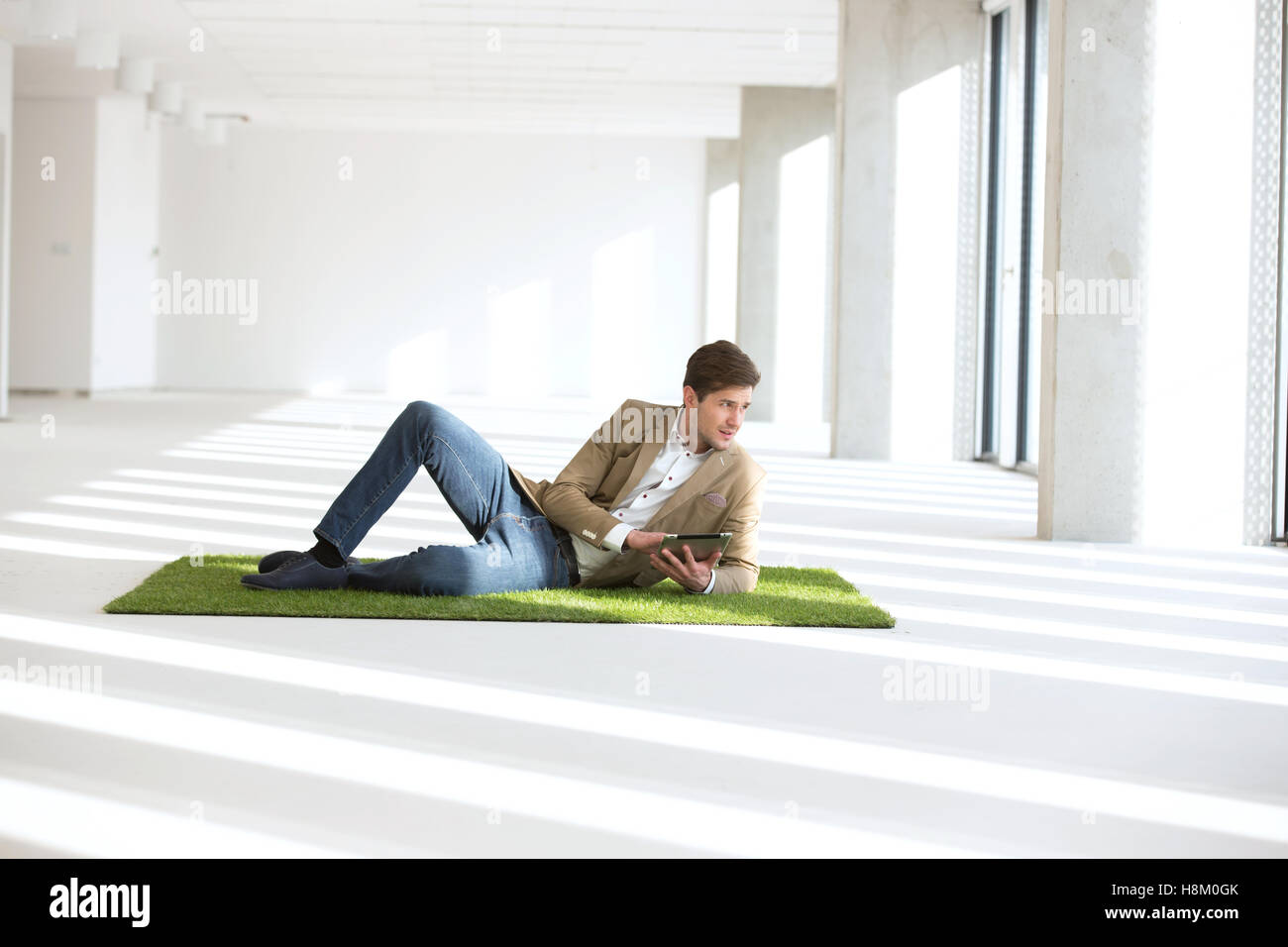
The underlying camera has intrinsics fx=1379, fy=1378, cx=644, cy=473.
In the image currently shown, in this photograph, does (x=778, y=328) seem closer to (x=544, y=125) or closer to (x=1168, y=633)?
(x=544, y=125)

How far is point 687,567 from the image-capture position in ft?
13.6

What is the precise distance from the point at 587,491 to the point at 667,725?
1553 mm

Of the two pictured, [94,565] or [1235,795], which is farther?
[94,565]

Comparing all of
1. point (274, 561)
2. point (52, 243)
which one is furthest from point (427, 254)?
point (274, 561)

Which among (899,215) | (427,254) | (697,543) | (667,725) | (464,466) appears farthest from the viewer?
(427,254)

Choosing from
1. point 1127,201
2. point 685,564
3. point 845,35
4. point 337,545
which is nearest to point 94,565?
point 337,545

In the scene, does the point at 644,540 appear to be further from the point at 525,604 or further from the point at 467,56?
the point at 467,56

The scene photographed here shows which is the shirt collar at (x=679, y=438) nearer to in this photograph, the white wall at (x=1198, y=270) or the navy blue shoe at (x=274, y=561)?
the navy blue shoe at (x=274, y=561)

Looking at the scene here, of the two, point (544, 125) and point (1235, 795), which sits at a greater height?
point (544, 125)

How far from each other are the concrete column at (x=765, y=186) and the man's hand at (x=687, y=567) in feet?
41.2

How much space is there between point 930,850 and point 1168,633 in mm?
2351
